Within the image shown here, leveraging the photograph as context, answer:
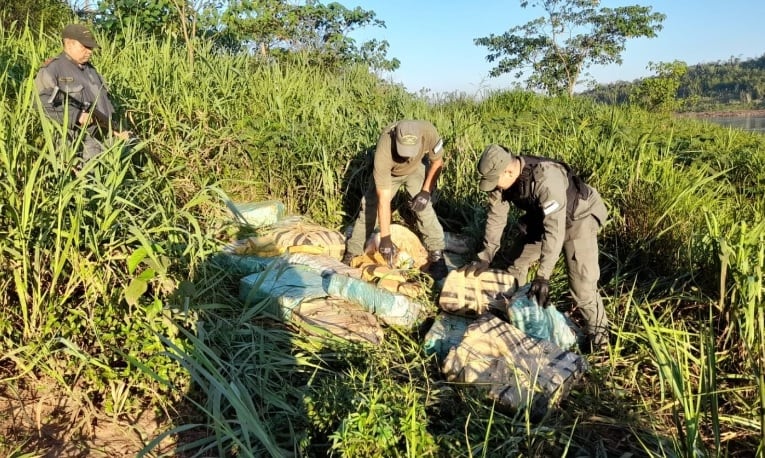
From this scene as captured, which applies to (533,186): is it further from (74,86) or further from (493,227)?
(74,86)

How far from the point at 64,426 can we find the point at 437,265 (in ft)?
8.57

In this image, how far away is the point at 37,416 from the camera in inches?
76.6

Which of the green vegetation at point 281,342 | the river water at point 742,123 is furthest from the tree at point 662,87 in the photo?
the green vegetation at point 281,342

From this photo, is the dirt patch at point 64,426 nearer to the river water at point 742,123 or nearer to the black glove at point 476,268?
the black glove at point 476,268

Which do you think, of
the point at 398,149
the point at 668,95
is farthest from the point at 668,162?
the point at 668,95

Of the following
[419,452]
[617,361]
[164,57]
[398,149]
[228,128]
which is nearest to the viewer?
[419,452]

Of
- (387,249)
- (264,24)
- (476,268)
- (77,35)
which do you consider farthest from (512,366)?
(264,24)

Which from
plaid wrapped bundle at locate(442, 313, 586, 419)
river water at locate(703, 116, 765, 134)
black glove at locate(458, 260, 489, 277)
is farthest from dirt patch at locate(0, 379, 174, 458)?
river water at locate(703, 116, 765, 134)

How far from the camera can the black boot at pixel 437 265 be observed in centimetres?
383

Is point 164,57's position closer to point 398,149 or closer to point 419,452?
point 398,149

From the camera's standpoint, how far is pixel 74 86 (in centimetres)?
345

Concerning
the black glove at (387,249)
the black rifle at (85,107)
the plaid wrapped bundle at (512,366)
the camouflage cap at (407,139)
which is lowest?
the plaid wrapped bundle at (512,366)

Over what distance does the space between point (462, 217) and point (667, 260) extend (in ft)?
5.58

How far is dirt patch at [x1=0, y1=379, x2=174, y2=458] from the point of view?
6.21ft
